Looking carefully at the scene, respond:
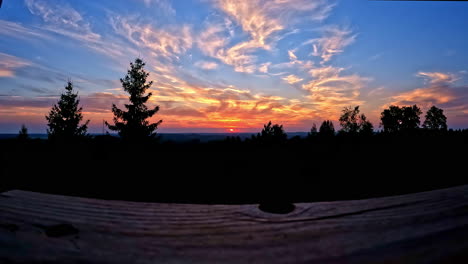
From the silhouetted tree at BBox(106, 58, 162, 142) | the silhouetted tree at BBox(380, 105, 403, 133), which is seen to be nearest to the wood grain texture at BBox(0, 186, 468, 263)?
the silhouetted tree at BBox(106, 58, 162, 142)

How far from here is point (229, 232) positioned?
0.90 meters

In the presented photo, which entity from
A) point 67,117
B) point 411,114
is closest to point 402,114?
point 411,114

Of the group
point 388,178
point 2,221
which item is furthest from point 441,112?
point 2,221

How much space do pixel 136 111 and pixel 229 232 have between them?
39282 millimetres

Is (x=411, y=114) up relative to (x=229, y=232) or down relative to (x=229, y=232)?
up

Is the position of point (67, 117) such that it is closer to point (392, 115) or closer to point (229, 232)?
point (229, 232)

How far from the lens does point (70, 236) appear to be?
0.83 metres

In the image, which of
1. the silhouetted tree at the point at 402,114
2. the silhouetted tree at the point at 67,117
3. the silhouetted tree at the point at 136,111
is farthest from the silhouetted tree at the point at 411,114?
the silhouetted tree at the point at 67,117

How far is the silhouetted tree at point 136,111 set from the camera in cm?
3500

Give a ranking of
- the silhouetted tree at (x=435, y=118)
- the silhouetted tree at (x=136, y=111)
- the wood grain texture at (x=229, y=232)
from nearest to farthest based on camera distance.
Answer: the wood grain texture at (x=229, y=232), the silhouetted tree at (x=136, y=111), the silhouetted tree at (x=435, y=118)

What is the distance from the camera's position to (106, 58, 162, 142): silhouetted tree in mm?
34997

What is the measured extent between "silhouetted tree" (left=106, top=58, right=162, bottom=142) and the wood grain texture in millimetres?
35254

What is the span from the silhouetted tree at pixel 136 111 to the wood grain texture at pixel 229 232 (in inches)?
1388

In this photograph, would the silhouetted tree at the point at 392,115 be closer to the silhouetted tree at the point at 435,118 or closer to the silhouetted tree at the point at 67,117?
the silhouetted tree at the point at 435,118
